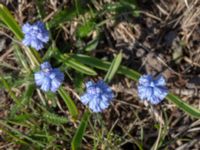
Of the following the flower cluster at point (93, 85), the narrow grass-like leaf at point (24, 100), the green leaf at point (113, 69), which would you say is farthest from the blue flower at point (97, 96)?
the narrow grass-like leaf at point (24, 100)

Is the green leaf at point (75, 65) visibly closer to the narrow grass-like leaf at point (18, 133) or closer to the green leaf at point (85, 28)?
the green leaf at point (85, 28)

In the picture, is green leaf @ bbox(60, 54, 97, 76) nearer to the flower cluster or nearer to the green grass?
the green grass

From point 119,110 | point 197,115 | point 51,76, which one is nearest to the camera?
point 51,76

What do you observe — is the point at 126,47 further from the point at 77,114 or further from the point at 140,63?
the point at 77,114

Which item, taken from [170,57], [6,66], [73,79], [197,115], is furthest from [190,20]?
[6,66]

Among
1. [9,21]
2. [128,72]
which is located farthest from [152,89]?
[9,21]

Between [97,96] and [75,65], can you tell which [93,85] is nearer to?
[97,96]

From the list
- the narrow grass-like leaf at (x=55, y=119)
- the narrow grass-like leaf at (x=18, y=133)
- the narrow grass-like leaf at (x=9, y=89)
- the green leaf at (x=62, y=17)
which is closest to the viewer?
the narrow grass-like leaf at (x=9, y=89)
